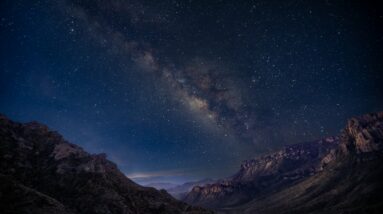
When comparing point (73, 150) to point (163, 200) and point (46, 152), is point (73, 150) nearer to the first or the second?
point (46, 152)

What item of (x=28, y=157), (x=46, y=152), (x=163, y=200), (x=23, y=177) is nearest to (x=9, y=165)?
(x=23, y=177)

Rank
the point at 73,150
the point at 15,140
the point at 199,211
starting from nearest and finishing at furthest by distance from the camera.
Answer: the point at 15,140 → the point at 199,211 → the point at 73,150

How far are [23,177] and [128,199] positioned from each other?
5336 cm

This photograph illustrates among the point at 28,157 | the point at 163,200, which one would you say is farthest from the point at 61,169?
the point at 163,200

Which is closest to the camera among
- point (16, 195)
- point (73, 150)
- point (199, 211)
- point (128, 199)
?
point (16, 195)

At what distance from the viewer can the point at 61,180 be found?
141 m

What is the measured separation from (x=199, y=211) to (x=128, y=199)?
157ft

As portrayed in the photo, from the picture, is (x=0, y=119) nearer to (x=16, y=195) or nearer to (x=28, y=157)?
(x=28, y=157)

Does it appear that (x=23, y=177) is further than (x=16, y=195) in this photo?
Yes

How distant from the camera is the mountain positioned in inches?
4560

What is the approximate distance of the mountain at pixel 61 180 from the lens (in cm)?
11581

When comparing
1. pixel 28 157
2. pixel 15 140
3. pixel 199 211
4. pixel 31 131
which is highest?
pixel 31 131

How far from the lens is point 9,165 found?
124062 mm

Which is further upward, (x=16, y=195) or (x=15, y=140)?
(x=15, y=140)
